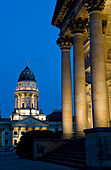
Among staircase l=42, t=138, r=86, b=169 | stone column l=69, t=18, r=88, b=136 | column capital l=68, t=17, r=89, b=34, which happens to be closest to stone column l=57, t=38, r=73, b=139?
staircase l=42, t=138, r=86, b=169

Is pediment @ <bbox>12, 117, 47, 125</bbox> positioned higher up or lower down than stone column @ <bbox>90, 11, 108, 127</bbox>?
lower down

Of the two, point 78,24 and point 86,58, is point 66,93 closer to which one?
point 86,58

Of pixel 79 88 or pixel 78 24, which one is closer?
pixel 79 88

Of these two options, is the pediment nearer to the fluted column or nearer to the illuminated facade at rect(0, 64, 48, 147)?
the illuminated facade at rect(0, 64, 48, 147)

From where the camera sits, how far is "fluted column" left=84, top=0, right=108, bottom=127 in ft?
64.6

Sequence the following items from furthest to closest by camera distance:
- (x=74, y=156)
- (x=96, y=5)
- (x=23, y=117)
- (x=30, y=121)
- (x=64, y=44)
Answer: (x=23, y=117), (x=30, y=121), (x=64, y=44), (x=96, y=5), (x=74, y=156)

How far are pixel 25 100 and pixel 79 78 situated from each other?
143m

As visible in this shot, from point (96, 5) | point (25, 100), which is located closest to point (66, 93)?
point (96, 5)

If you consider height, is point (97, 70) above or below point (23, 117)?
above

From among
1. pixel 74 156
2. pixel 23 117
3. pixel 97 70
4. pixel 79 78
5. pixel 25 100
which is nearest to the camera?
pixel 74 156

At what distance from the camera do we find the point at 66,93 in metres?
29.4

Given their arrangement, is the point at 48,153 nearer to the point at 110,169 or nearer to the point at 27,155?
the point at 27,155

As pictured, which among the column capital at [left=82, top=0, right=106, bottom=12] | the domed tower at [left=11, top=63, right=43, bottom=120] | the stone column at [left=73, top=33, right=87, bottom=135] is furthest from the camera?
the domed tower at [left=11, top=63, right=43, bottom=120]

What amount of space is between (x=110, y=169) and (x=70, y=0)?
19751 mm
